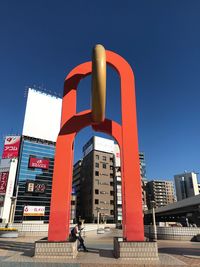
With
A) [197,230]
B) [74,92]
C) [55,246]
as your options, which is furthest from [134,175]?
[197,230]

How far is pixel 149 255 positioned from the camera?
9125 millimetres

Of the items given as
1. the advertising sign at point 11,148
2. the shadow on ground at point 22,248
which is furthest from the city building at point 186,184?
the shadow on ground at point 22,248

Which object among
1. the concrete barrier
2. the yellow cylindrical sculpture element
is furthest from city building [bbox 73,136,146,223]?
the yellow cylindrical sculpture element

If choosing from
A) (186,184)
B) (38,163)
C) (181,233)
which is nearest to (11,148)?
(38,163)

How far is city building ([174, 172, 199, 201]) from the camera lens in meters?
126

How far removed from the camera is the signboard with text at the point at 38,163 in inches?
3142

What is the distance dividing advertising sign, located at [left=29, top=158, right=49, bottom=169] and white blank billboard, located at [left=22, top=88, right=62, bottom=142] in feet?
27.0

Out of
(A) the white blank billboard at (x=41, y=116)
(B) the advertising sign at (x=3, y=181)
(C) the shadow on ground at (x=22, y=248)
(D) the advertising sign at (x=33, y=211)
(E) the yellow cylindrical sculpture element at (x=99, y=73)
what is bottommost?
(C) the shadow on ground at (x=22, y=248)

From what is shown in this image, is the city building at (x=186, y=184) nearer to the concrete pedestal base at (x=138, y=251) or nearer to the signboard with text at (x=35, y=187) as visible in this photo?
the signboard with text at (x=35, y=187)

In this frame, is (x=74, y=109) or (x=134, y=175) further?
(x=74, y=109)

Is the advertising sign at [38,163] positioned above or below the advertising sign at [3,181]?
above

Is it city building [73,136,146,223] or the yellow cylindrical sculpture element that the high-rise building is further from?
the yellow cylindrical sculpture element

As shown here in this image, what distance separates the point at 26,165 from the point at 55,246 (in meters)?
74.4

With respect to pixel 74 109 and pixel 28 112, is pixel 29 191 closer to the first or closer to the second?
pixel 28 112
